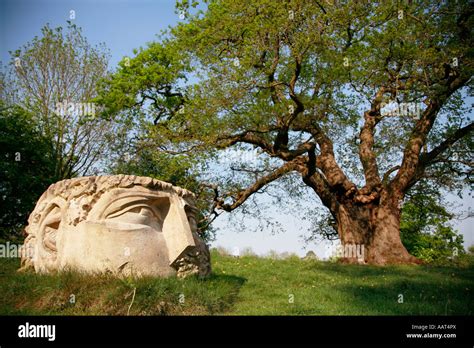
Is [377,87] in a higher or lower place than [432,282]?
higher

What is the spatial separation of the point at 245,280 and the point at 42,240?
507cm

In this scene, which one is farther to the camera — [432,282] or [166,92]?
[166,92]

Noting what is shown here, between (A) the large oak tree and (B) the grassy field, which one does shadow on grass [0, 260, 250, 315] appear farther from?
(A) the large oak tree

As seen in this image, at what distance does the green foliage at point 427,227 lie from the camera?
19000mm

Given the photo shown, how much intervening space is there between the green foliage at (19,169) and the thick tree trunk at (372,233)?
42.9ft

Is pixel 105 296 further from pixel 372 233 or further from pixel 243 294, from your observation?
pixel 372 233

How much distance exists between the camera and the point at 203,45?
1686cm

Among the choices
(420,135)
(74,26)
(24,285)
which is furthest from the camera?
(74,26)

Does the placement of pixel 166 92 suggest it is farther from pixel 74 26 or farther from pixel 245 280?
pixel 245 280

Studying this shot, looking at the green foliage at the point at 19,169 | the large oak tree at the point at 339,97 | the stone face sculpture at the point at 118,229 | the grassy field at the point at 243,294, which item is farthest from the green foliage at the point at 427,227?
the green foliage at the point at 19,169

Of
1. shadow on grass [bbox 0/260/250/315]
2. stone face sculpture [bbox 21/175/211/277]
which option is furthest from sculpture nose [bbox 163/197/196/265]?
shadow on grass [bbox 0/260/250/315]

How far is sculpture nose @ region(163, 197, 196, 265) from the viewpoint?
8672 mm
